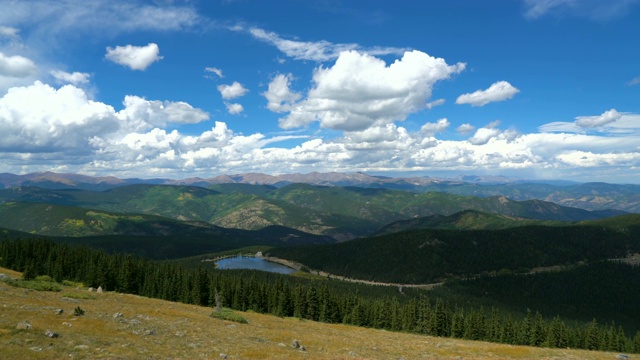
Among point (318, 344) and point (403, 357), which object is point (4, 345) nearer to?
point (318, 344)

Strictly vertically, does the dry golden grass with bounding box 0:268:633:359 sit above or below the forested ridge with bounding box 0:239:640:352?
above

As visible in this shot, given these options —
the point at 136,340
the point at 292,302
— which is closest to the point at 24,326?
the point at 136,340

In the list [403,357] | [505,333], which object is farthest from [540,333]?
[403,357]

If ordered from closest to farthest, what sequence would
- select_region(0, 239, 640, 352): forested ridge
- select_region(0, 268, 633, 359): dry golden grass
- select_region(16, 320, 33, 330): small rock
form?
select_region(0, 268, 633, 359): dry golden grass < select_region(16, 320, 33, 330): small rock < select_region(0, 239, 640, 352): forested ridge

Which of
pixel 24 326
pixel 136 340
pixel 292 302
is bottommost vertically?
pixel 292 302

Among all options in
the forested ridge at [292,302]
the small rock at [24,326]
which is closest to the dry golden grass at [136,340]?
the small rock at [24,326]

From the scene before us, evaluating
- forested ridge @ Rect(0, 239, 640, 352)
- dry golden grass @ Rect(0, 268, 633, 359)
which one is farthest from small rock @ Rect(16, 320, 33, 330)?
forested ridge @ Rect(0, 239, 640, 352)

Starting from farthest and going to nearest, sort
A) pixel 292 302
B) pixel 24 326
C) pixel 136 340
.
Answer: pixel 292 302 → pixel 136 340 → pixel 24 326

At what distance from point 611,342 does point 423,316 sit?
7206cm

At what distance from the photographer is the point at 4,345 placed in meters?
28.3

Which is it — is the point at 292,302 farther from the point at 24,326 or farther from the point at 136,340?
the point at 24,326

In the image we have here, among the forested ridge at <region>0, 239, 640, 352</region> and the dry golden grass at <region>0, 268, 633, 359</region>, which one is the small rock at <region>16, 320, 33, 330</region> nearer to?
the dry golden grass at <region>0, 268, 633, 359</region>

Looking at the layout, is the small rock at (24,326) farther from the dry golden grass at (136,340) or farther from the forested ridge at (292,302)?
the forested ridge at (292,302)

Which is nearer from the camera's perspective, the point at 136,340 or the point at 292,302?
the point at 136,340
